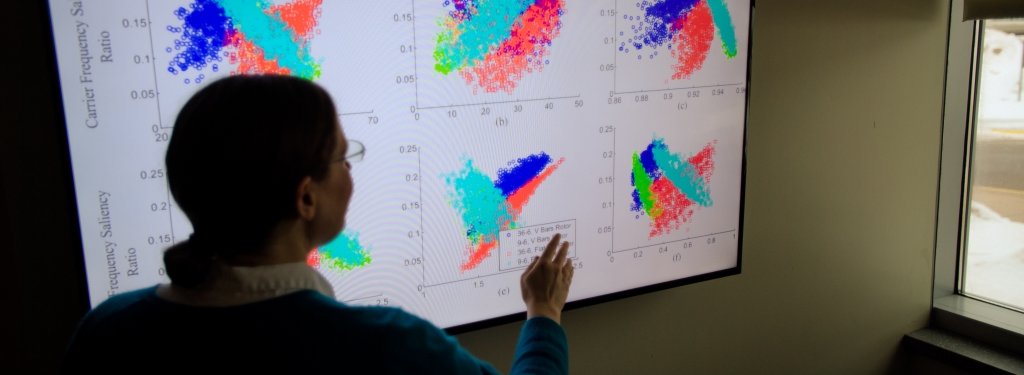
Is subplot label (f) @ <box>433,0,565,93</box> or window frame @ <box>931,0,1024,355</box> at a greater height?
subplot label (f) @ <box>433,0,565,93</box>

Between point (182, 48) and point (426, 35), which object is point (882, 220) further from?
point (182, 48)

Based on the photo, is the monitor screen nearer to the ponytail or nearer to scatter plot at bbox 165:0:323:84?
scatter plot at bbox 165:0:323:84

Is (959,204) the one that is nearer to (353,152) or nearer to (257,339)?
(353,152)

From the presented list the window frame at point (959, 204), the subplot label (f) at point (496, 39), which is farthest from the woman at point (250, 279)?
A: the window frame at point (959, 204)

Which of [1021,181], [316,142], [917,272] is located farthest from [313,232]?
[1021,181]

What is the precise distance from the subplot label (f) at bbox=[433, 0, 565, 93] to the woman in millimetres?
683

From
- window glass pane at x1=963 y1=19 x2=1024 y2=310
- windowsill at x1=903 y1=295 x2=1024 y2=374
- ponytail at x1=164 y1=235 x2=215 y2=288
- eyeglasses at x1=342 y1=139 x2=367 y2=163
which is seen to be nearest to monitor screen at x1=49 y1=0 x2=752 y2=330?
eyeglasses at x1=342 y1=139 x2=367 y2=163

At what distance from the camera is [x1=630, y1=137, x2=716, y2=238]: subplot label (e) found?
190cm

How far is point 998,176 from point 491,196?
82.8 inches

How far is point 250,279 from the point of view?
88 cm

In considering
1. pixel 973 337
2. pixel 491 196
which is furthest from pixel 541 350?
pixel 973 337

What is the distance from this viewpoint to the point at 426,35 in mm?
1541

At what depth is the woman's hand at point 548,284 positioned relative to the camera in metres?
1.23

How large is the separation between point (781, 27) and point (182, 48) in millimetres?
1665
